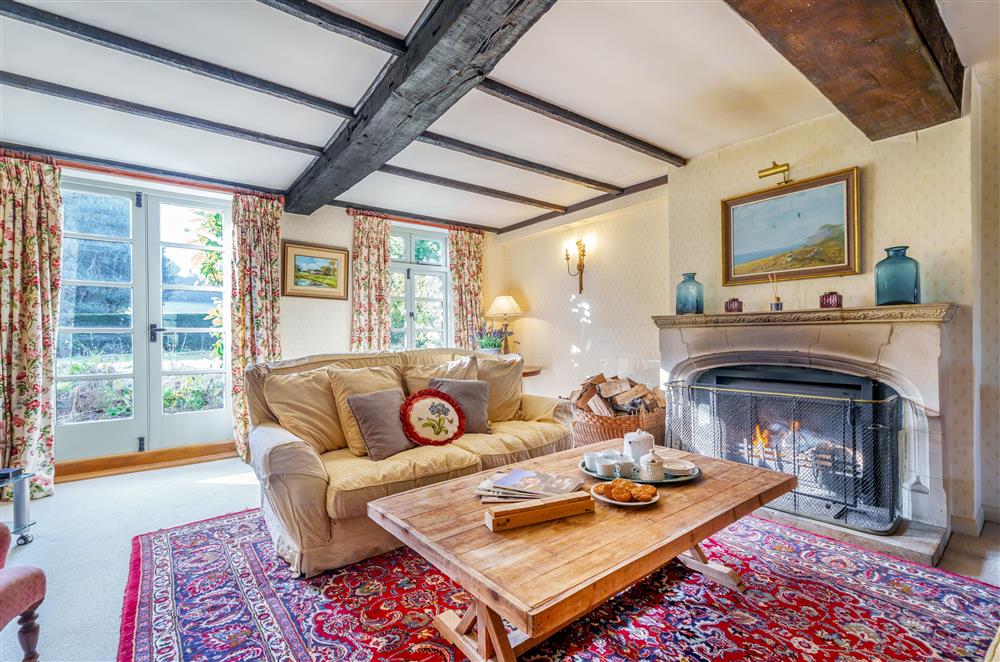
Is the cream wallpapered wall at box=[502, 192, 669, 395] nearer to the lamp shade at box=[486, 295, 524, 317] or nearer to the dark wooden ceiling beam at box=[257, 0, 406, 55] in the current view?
the lamp shade at box=[486, 295, 524, 317]

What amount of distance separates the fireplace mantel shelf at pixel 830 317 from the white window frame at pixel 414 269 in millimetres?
2950

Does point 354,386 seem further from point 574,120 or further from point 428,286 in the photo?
point 428,286

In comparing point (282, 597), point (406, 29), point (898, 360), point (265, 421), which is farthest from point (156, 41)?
point (898, 360)

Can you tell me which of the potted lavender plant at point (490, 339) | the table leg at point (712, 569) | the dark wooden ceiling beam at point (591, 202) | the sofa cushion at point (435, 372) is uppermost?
the dark wooden ceiling beam at point (591, 202)

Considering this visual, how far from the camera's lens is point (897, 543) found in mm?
2154

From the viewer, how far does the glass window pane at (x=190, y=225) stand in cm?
409

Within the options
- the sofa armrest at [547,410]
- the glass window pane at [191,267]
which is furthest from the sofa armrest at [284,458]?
the glass window pane at [191,267]

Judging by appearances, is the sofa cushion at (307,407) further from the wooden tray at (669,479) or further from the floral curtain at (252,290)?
the floral curtain at (252,290)

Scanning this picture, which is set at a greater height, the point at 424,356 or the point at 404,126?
the point at 404,126

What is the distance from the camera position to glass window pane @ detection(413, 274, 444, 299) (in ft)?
18.1

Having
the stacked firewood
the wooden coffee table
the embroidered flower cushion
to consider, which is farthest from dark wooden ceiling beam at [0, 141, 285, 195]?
the wooden coffee table

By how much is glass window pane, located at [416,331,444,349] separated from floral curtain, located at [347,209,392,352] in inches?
21.9

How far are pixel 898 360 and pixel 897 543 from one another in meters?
0.91

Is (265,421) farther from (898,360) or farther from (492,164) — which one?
(898,360)
